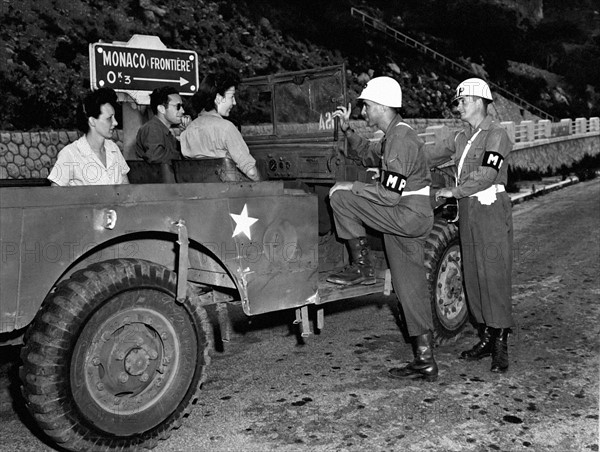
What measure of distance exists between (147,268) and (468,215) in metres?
2.44

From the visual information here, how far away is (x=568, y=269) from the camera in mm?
8227

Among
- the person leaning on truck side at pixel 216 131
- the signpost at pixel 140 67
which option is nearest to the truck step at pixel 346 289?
the person leaning on truck side at pixel 216 131

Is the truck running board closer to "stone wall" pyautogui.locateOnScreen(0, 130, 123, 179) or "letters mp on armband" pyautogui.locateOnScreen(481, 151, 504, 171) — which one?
"letters mp on armband" pyautogui.locateOnScreen(481, 151, 504, 171)

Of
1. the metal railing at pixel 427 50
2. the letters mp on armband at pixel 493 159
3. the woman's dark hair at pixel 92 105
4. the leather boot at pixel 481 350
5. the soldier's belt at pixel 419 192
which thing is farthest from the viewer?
the metal railing at pixel 427 50

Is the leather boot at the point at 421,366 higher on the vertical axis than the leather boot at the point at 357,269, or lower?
lower

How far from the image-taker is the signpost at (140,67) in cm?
684

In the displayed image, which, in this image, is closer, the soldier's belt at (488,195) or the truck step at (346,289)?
the truck step at (346,289)

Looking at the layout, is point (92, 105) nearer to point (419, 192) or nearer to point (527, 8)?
point (419, 192)

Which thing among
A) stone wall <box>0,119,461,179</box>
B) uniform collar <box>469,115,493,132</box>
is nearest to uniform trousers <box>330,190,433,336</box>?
uniform collar <box>469,115,493,132</box>

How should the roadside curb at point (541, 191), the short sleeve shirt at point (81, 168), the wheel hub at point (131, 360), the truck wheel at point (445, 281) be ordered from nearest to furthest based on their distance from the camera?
the wheel hub at point (131, 360) → the short sleeve shirt at point (81, 168) → the truck wheel at point (445, 281) → the roadside curb at point (541, 191)

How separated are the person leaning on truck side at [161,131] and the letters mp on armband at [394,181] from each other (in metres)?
1.78

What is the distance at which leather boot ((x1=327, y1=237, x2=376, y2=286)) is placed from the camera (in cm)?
480

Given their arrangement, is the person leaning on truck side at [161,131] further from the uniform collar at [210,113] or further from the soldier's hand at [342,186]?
the soldier's hand at [342,186]

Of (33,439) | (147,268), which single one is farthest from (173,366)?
(33,439)
